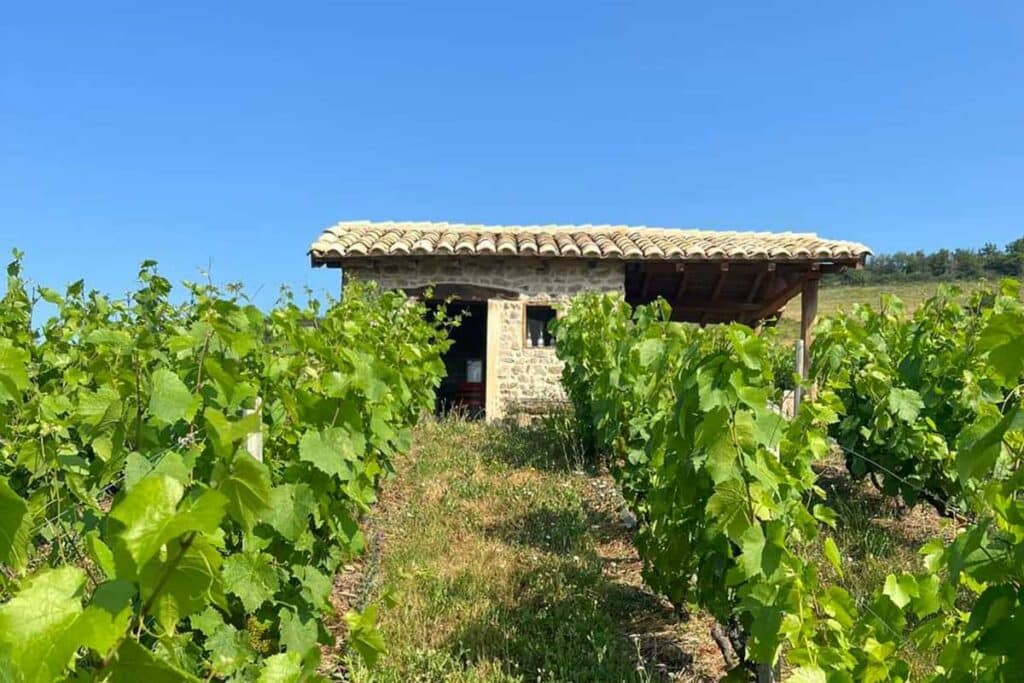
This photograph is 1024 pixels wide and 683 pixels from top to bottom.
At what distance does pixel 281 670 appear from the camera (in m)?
1.15

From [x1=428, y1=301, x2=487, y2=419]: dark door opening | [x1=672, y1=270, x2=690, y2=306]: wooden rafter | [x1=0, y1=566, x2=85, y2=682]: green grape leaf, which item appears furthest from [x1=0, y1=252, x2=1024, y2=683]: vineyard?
[x1=428, y1=301, x2=487, y2=419]: dark door opening

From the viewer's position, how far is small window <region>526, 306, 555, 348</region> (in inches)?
403

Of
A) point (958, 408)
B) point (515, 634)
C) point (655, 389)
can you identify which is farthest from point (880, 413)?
point (515, 634)

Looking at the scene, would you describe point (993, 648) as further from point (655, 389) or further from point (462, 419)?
point (462, 419)

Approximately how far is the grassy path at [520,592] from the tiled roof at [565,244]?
425 centimetres

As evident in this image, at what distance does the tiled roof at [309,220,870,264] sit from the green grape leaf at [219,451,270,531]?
8.65m

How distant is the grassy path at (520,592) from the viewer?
2.98 m

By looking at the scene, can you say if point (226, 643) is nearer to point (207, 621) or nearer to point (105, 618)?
point (207, 621)

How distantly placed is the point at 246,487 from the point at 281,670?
29 cm

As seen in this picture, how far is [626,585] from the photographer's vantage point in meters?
3.93

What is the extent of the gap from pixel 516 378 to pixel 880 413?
6151mm

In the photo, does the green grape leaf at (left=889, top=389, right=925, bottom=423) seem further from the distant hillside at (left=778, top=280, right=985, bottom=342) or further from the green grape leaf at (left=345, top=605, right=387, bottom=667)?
the distant hillside at (left=778, top=280, right=985, bottom=342)

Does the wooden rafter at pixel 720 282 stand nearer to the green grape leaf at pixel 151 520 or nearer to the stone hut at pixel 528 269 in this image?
the stone hut at pixel 528 269

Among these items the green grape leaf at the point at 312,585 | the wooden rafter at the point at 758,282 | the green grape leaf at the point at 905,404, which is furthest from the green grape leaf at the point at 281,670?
the wooden rafter at the point at 758,282
